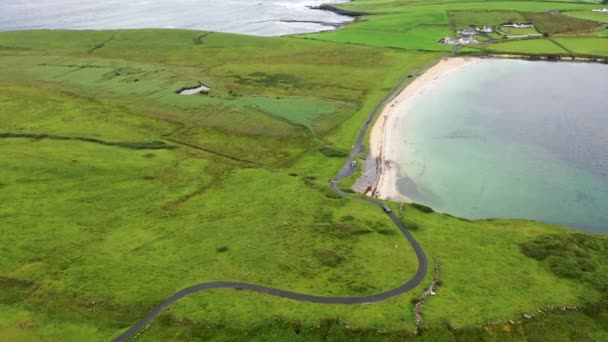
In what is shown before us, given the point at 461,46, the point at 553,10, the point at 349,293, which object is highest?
the point at 553,10

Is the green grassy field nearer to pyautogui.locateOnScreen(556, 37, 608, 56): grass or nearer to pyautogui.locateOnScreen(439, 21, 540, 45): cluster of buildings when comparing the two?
pyautogui.locateOnScreen(439, 21, 540, 45): cluster of buildings

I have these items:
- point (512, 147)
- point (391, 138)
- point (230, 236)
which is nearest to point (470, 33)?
point (512, 147)

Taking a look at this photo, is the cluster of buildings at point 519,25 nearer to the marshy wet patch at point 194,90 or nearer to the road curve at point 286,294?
the marshy wet patch at point 194,90

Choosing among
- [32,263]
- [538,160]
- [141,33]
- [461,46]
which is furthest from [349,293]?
[141,33]

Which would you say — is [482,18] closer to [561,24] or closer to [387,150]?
[561,24]

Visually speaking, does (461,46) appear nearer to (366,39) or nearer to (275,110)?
(366,39)

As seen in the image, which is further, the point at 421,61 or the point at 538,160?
the point at 421,61

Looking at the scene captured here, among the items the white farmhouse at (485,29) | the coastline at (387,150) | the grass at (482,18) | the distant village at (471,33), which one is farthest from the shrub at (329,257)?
the grass at (482,18)

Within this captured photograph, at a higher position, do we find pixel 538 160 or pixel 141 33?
pixel 141 33
